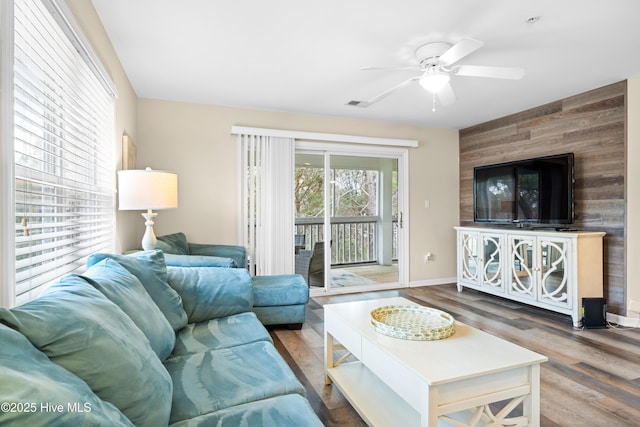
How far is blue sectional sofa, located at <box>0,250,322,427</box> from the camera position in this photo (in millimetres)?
645

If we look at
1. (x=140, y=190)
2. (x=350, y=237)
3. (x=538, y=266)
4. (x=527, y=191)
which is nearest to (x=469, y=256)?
(x=538, y=266)

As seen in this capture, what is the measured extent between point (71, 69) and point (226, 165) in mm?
2203

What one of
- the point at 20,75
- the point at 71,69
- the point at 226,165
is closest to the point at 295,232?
the point at 226,165

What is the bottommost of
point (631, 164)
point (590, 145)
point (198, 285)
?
point (198, 285)

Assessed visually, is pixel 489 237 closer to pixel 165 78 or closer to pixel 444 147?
pixel 444 147

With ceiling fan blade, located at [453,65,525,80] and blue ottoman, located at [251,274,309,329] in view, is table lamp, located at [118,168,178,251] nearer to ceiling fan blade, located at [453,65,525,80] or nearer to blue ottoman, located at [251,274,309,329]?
blue ottoman, located at [251,274,309,329]

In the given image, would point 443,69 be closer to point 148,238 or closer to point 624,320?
point 148,238

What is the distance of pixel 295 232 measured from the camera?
4.39 meters

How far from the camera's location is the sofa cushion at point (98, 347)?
0.82 m

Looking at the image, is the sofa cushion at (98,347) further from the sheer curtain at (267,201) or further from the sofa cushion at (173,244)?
the sheer curtain at (267,201)

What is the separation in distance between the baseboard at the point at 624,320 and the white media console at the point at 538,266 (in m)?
0.22

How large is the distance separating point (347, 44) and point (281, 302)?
2173mm

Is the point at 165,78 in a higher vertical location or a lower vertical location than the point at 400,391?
higher

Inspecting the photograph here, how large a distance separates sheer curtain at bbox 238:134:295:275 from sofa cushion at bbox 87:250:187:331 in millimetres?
2096
